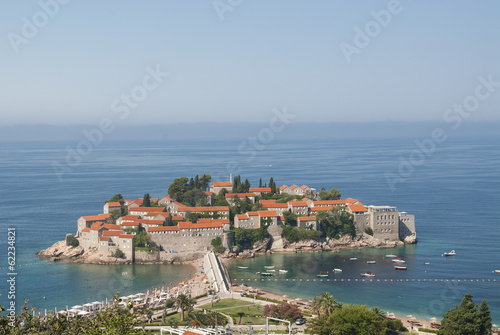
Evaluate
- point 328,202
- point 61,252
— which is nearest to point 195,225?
point 61,252

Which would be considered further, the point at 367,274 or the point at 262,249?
the point at 262,249

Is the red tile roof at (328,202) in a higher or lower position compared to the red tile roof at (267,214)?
higher

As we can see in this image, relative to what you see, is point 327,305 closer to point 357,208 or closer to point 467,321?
point 467,321

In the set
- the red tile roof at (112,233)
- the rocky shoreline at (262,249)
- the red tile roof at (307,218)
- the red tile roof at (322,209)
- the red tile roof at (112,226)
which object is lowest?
the rocky shoreline at (262,249)

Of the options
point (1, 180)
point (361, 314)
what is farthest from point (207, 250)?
point (1, 180)

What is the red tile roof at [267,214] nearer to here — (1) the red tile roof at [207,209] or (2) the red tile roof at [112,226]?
(1) the red tile roof at [207,209]

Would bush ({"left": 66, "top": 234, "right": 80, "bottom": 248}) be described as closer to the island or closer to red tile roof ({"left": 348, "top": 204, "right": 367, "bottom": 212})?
the island

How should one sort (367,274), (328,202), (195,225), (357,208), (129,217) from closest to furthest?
(367,274) < (195,225) < (129,217) < (357,208) < (328,202)

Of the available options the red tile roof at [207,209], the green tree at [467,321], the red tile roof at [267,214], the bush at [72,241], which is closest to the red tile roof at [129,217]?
the bush at [72,241]
